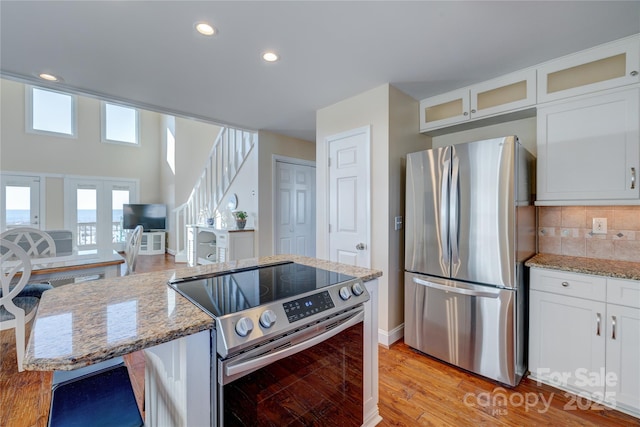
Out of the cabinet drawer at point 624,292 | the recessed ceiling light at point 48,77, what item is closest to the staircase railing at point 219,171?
the recessed ceiling light at point 48,77

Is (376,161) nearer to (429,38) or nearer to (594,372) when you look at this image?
(429,38)

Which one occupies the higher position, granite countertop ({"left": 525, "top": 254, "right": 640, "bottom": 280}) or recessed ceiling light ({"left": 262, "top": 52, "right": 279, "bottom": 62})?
recessed ceiling light ({"left": 262, "top": 52, "right": 279, "bottom": 62})

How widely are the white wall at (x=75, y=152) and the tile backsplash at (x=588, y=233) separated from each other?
23.1 ft

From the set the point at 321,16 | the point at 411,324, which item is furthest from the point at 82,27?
the point at 411,324

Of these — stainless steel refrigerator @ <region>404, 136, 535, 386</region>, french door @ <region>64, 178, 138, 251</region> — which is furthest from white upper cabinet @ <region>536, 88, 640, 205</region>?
french door @ <region>64, 178, 138, 251</region>

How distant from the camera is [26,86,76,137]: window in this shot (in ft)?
19.8

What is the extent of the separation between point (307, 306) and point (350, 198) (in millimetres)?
1847

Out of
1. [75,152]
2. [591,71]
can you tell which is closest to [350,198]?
[591,71]

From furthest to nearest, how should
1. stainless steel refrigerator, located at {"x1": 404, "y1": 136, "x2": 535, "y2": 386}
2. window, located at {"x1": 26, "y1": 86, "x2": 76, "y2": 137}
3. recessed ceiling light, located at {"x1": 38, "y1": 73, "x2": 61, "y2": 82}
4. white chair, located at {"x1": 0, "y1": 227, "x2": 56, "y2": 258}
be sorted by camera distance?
window, located at {"x1": 26, "y1": 86, "x2": 76, "y2": 137} < white chair, located at {"x1": 0, "y1": 227, "x2": 56, "y2": 258} < recessed ceiling light, located at {"x1": 38, "y1": 73, "x2": 61, "y2": 82} < stainless steel refrigerator, located at {"x1": 404, "y1": 136, "x2": 535, "y2": 386}

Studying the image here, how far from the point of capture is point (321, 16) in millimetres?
1645

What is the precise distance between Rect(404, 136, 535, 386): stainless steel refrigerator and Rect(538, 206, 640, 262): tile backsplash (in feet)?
0.60

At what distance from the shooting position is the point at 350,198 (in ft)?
9.29

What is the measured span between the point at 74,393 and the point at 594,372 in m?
2.79

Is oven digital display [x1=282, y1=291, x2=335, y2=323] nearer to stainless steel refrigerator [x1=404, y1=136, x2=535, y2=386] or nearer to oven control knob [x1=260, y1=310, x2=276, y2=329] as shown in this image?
oven control knob [x1=260, y1=310, x2=276, y2=329]
